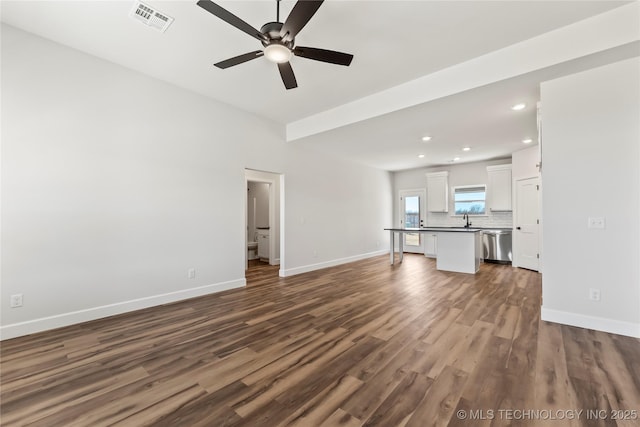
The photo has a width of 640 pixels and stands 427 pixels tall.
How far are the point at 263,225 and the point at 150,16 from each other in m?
5.82

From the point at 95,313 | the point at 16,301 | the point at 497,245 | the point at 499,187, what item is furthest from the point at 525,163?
the point at 16,301

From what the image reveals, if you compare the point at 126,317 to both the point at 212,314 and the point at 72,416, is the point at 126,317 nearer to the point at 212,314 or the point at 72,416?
the point at 212,314

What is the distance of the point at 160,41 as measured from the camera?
2848 mm

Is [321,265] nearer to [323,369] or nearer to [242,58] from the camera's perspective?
[323,369]

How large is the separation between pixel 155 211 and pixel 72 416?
2503mm

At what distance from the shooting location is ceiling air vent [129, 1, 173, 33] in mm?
2395

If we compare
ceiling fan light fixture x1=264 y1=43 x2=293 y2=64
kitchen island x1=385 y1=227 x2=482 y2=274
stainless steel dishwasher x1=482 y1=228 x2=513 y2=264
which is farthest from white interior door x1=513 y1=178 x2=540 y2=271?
ceiling fan light fixture x1=264 y1=43 x2=293 y2=64

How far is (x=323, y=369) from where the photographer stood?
6.81 ft

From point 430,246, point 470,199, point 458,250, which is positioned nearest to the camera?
point 458,250

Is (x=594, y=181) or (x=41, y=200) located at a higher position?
(x=594, y=181)

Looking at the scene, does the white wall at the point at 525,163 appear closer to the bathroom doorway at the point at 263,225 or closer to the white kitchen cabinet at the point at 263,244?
the bathroom doorway at the point at 263,225

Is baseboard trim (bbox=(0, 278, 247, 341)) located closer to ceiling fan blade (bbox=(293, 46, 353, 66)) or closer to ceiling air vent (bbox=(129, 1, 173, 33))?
ceiling air vent (bbox=(129, 1, 173, 33))

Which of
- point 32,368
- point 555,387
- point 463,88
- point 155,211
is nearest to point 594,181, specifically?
point 463,88

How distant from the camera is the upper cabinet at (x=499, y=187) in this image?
683 centimetres
